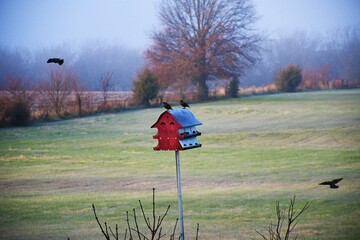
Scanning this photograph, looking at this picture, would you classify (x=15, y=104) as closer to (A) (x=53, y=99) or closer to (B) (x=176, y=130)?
(A) (x=53, y=99)

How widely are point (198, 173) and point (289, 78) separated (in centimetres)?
2501

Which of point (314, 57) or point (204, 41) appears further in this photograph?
point (314, 57)

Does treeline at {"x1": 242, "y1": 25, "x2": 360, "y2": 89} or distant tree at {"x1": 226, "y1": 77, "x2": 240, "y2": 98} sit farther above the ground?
treeline at {"x1": 242, "y1": 25, "x2": 360, "y2": 89}

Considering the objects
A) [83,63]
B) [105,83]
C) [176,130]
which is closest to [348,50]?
[105,83]

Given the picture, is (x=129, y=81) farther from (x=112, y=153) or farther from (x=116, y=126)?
(x=112, y=153)

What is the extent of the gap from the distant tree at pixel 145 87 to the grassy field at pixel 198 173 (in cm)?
408

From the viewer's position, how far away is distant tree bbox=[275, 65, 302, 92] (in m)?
39.2

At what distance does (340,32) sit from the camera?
42.0 m

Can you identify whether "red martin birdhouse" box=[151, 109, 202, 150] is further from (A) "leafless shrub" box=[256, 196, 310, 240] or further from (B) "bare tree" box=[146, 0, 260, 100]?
(B) "bare tree" box=[146, 0, 260, 100]

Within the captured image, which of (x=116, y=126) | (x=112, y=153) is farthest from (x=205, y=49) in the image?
(x=112, y=153)

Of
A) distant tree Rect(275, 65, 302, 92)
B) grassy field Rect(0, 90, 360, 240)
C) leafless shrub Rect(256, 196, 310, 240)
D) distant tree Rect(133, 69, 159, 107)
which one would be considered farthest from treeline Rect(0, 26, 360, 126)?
leafless shrub Rect(256, 196, 310, 240)

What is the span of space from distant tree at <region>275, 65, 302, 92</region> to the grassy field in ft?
28.9

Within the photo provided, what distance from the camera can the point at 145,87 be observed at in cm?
3469

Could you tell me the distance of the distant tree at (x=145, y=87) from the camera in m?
34.6
